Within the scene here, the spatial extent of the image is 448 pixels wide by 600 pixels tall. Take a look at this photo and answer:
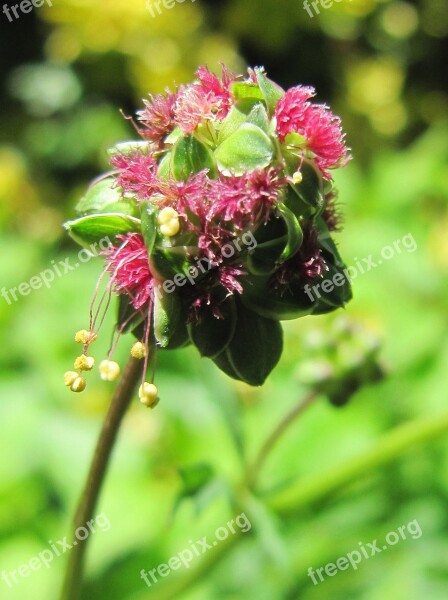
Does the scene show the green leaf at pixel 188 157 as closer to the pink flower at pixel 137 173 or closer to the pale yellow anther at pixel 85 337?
the pink flower at pixel 137 173

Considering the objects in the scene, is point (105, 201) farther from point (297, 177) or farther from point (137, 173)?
point (297, 177)

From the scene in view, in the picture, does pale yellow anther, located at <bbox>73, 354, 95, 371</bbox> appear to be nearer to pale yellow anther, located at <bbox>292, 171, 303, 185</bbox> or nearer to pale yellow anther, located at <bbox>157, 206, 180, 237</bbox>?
pale yellow anther, located at <bbox>157, 206, 180, 237</bbox>

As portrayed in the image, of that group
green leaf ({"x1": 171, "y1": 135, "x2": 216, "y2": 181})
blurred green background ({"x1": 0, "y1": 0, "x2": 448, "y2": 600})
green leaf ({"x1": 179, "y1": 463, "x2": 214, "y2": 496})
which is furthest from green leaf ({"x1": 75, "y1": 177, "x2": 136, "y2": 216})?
green leaf ({"x1": 179, "y1": 463, "x2": 214, "y2": 496})

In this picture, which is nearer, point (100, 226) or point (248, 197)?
point (248, 197)

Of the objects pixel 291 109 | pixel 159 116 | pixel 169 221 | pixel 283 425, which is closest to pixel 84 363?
pixel 169 221

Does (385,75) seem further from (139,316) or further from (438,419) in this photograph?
(139,316)

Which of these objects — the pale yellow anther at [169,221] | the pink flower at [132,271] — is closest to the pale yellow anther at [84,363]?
the pink flower at [132,271]
